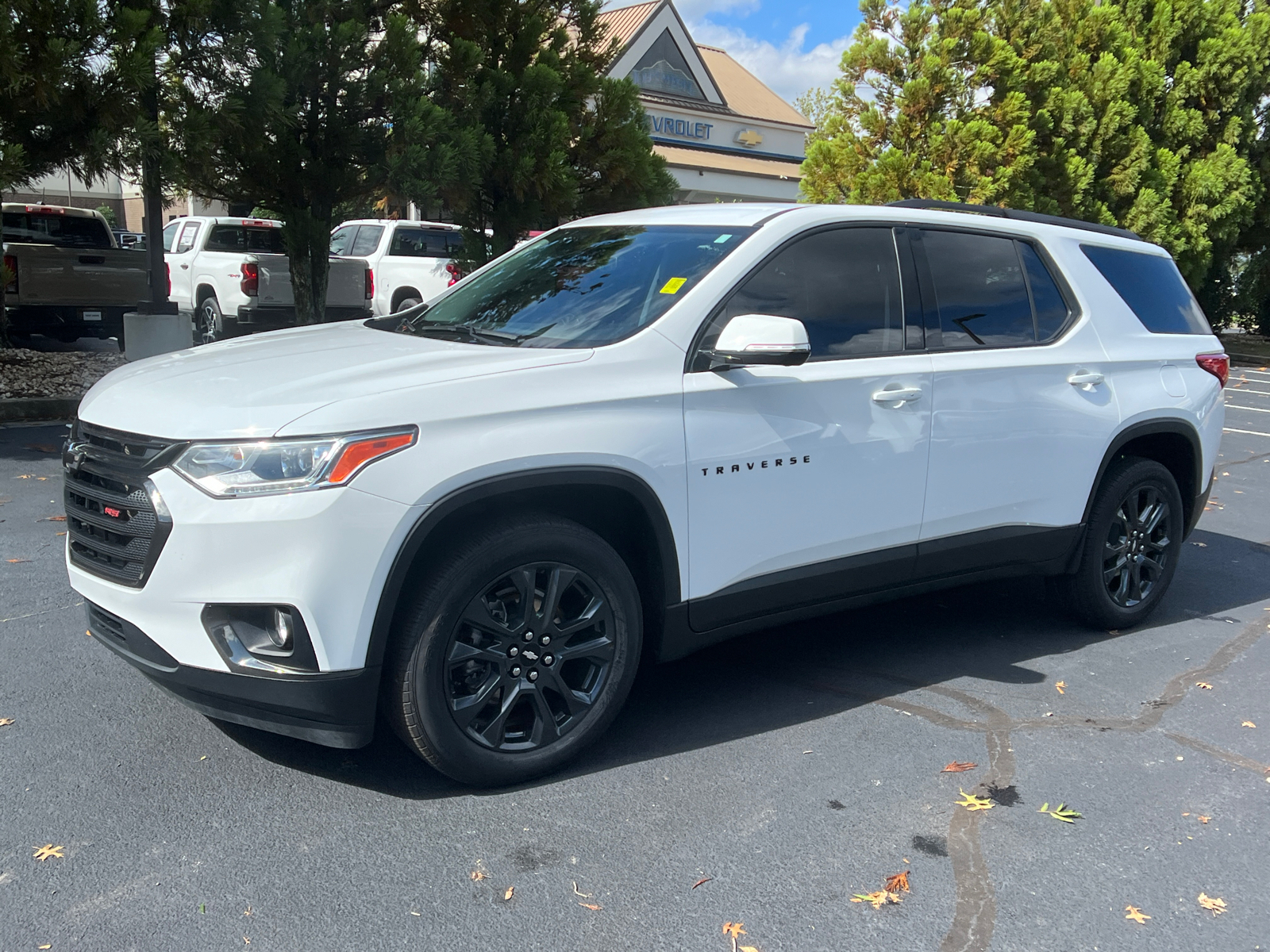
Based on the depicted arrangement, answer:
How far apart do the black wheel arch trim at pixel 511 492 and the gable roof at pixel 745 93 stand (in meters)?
35.8

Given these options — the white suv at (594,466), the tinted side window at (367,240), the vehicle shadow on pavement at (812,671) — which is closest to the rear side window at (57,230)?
the tinted side window at (367,240)

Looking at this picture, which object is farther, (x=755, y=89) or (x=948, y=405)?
(x=755, y=89)

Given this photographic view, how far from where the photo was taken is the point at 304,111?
11562 millimetres

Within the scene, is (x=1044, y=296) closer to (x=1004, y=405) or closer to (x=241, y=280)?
(x=1004, y=405)

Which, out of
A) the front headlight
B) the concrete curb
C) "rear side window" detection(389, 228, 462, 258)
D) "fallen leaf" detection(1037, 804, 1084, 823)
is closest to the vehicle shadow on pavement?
"fallen leaf" detection(1037, 804, 1084, 823)

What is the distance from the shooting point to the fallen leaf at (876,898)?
3122mm

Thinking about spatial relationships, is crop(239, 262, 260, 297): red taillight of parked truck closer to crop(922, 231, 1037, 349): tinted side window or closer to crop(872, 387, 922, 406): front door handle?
crop(922, 231, 1037, 349): tinted side window

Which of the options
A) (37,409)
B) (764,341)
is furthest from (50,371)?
(764,341)

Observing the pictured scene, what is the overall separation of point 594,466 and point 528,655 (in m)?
0.64

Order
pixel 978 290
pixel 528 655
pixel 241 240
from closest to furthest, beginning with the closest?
1. pixel 528 655
2. pixel 978 290
3. pixel 241 240

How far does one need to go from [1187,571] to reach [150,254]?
10.7 meters

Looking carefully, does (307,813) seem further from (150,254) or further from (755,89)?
(755,89)

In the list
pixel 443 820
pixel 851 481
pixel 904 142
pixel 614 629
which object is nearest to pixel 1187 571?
pixel 851 481

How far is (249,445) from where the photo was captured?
3.18 meters
